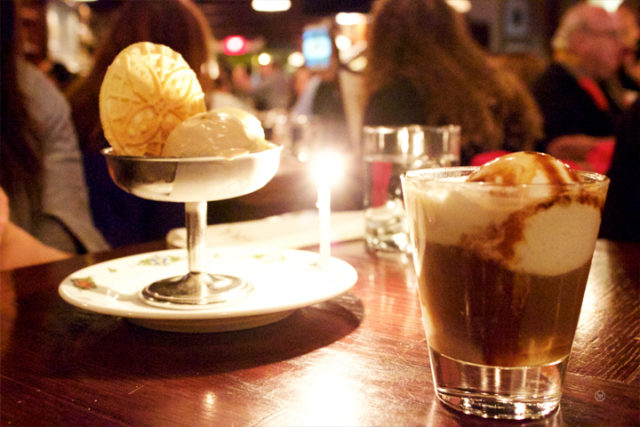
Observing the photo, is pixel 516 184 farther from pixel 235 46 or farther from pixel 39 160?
pixel 235 46

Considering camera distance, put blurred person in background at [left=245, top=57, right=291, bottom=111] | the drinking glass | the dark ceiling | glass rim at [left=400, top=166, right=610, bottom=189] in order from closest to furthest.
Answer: glass rim at [left=400, top=166, right=610, bottom=189]
the drinking glass
blurred person in background at [left=245, top=57, right=291, bottom=111]
the dark ceiling

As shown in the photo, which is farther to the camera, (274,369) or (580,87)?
(580,87)

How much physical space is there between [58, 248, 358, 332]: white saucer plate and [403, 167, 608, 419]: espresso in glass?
22 cm

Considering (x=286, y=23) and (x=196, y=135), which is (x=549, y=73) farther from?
(x=286, y=23)

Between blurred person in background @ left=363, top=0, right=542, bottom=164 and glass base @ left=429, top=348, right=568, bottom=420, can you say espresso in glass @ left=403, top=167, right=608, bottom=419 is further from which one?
blurred person in background @ left=363, top=0, right=542, bottom=164

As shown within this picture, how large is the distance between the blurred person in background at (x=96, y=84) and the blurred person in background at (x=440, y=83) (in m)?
0.84

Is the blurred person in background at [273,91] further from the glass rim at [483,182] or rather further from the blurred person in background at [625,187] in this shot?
the glass rim at [483,182]

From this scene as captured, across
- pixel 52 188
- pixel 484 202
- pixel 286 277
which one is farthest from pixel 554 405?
pixel 52 188

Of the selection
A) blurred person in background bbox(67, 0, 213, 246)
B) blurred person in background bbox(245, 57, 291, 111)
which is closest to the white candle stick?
blurred person in background bbox(67, 0, 213, 246)

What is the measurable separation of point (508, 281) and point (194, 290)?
1.27ft

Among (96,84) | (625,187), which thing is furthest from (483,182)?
(96,84)

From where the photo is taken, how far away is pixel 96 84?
6.98 ft

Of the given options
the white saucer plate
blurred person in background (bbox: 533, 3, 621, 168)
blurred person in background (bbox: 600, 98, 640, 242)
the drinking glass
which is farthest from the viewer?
blurred person in background (bbox: 533, 3, 621, 168)

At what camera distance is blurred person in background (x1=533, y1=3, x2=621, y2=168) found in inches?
155
